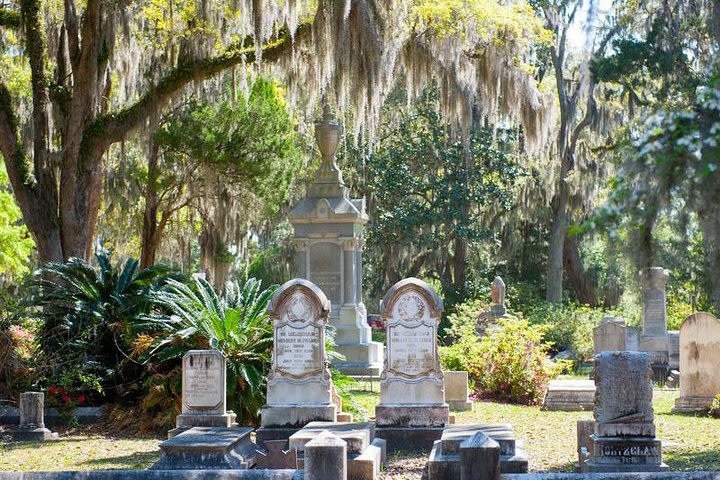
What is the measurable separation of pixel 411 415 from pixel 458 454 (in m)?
2.40

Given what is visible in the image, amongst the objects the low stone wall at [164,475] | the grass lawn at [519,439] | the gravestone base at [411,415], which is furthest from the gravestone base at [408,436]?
the low stone wall at [164,475]

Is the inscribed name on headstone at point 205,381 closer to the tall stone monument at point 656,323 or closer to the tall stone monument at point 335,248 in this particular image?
the tall stone monument at point 335,248

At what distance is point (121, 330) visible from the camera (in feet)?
47.4

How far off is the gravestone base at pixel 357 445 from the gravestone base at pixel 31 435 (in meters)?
3.80

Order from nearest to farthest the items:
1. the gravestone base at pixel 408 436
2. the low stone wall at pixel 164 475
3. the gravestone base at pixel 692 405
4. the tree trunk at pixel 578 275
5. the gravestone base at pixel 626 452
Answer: the low stone wall at pixel 164 475, the gravestone base at pixel 626 452, the gravestone base at pixel 408 436, the gravestone base at pixel 692 405, the tree trunk at pixel 578 275

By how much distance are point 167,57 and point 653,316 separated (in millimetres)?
12743

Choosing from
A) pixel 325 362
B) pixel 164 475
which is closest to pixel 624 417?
pixel 325 362

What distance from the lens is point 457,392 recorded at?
50.1 feet

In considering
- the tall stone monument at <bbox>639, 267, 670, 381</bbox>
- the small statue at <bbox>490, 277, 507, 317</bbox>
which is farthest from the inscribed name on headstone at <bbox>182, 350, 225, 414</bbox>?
the tall stone monument at <bbox>639, 267, 670, 381</bbox>

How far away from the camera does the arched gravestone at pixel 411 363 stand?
1171 cm

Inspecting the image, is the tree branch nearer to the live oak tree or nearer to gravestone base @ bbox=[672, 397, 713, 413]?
the live oak tree

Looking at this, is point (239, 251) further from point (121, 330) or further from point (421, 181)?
point (121, 330)

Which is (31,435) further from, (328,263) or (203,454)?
(328,263)

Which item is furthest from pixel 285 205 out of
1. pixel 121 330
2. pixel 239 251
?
pixel 121 330
